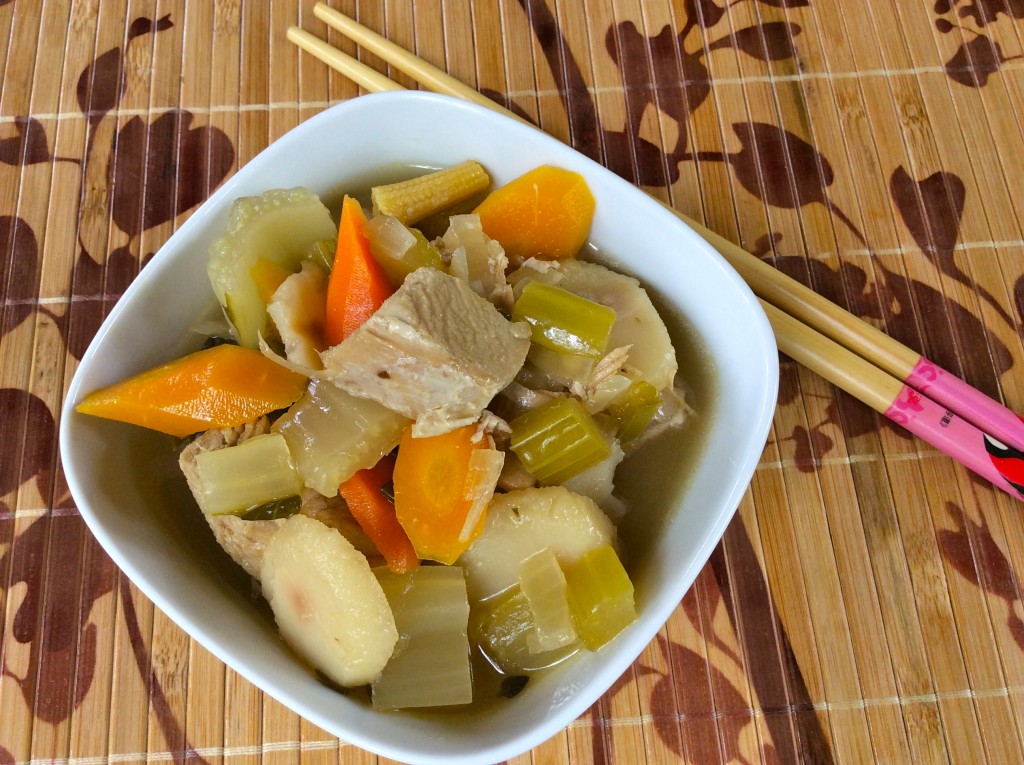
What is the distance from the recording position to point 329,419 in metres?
1.01

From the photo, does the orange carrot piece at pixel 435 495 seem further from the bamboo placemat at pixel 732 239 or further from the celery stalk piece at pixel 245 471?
the bamboo placemat at pixel 732 239

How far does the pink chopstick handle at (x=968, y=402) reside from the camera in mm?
1293

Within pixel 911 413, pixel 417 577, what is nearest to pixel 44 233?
pixel 417 577

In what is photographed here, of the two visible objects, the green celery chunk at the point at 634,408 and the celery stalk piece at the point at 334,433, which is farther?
the green celery chunk at the point at 634,408

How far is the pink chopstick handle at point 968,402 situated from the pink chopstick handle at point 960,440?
0.02 meters

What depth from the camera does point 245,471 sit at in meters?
1.00

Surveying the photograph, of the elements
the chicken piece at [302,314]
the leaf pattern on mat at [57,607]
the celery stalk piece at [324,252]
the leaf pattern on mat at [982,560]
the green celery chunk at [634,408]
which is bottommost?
the leaf pattern on mat at [982,560]

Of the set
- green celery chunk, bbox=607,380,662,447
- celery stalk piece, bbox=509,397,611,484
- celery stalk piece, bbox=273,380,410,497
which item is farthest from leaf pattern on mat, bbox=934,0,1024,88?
celery stalk piece, bbox=273,380,410,497

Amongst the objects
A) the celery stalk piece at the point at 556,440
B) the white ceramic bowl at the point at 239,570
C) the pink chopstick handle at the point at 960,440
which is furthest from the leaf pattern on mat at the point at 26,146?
the pink chopstick handle at the point at 960,440

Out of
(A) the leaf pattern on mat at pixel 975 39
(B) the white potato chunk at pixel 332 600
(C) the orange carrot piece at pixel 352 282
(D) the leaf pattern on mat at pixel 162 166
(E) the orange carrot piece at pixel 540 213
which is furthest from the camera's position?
(A) the leaf pattern on mat at pixel 975 39

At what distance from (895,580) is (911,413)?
0.30 m

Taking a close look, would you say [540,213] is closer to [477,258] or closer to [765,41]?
[477,258]

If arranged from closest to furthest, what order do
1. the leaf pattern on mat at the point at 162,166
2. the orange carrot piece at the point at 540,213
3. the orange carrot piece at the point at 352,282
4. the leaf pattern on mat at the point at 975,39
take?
the orange carrot piece at the point at 352,282 → the orange carrot piece at the point at 540,213 → the leaf pattern on mat at the point at 162,166 → the leaf pattern on mat at the point at 975,39

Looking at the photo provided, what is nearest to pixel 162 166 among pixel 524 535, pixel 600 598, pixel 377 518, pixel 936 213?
pixel 377 518
